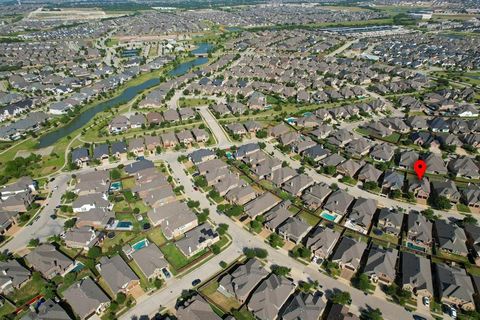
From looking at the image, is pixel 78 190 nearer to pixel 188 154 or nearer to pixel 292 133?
pixel 188 154

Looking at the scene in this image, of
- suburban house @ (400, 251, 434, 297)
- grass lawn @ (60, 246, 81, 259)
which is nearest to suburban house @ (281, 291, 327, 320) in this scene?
suburban house @ (400, 251, 434, 297)

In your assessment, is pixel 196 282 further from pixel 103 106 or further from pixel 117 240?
pixel 103 106

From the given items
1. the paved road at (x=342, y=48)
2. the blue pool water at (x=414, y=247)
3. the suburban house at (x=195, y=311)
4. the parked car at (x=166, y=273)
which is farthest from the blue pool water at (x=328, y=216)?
the paved road at (x=342, y=48)

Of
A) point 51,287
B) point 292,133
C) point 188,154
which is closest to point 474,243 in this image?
point 292,133

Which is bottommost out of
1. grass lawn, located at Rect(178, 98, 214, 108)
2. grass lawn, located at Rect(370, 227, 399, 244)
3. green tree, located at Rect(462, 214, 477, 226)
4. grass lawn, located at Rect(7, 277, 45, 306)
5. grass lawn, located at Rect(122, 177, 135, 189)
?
grass lawn, located at Rect(7, 277, 45, 306)

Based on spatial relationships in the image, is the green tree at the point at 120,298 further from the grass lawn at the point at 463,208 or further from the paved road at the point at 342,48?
the paved road at the point at 342,48

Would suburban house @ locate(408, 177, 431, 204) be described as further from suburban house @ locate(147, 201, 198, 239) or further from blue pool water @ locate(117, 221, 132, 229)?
blue pool water @ locate(117, 221, 132, 229)
